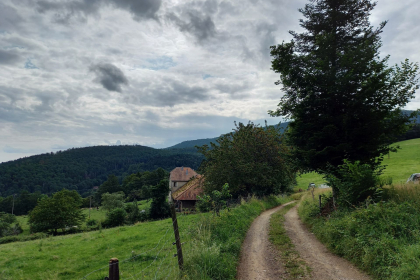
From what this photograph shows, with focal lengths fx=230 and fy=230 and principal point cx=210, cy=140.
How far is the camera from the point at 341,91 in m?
12.0

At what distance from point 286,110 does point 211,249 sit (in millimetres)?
10105

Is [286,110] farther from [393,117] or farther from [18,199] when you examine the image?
[18,199]

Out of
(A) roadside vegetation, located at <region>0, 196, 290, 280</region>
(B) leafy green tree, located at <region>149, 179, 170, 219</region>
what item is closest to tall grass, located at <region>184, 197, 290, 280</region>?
(A) roadside vegetation, located at <region>0, 196, 290, 280</region>

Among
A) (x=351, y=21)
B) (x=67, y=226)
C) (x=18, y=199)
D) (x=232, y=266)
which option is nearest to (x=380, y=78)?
(x=351, y=21)

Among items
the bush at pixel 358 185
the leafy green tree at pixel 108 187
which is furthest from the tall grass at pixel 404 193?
the leafy green tree at pixel 108 187

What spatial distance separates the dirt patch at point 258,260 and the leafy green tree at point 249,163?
41.3 feet

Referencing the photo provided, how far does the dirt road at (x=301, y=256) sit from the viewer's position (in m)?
6.97

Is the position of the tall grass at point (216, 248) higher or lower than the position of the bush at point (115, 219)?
higher

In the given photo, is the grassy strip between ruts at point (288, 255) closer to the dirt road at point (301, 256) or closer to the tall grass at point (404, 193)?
the dirt road at point (301, 256)

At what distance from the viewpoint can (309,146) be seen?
13.0m

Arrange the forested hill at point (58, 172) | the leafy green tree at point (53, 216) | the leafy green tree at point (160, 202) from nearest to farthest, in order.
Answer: the leafy green tree at point (160, 202) → the leafy green tree at point (53, 216) → the forested hill at point (58, 172)

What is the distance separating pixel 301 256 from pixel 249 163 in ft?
52.2

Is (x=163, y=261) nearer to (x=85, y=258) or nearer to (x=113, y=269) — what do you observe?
(x=113, y=269)

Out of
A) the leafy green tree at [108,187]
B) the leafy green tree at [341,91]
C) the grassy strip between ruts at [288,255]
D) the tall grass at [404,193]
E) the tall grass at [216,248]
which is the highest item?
the leafy green tree at [341,91]
